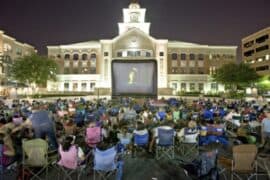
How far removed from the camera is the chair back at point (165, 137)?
879 centimetres

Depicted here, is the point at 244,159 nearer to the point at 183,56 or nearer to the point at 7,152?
the point at 7,152

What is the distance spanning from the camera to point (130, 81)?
38.4m

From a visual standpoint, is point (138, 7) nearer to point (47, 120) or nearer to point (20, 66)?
point (20, 66)

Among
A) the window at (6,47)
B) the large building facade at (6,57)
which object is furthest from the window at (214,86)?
the window at (6,47)

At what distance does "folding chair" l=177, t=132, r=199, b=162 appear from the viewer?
372 inches

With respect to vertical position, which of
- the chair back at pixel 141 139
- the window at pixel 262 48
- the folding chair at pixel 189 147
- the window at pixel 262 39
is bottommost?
the folding chair at pixel 189 147

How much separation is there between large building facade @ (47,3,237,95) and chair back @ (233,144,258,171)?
53.1 m

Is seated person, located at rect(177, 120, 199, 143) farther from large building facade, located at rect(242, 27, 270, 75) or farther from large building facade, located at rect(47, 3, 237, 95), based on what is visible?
large building facade, located at rect(242, 27, 270, 75)

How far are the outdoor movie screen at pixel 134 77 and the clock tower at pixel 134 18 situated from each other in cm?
3316

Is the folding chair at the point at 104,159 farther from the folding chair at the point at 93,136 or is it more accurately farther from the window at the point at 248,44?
the window at the point at 248,44

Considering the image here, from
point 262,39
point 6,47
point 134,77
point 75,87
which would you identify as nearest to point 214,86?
point 262,39

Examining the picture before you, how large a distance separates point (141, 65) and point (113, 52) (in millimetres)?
23256

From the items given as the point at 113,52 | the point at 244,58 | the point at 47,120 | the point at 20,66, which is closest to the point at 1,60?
the point at 20,66

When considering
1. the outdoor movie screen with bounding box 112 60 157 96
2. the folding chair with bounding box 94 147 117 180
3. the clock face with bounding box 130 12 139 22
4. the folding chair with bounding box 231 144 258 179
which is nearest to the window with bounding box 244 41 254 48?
the clock face with bounding box 130 12 139 22
